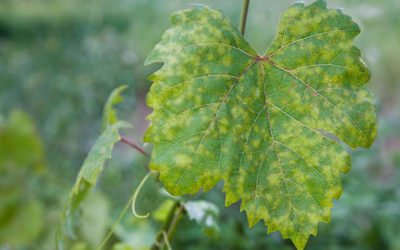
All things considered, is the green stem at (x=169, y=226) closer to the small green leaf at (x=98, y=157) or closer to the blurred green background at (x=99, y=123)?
the blurred green background at (x=99, y=123)

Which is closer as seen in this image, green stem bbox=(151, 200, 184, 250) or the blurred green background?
green stem bbox=(151, 200, 184, 250)

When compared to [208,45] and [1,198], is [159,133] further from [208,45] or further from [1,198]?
[1,198]

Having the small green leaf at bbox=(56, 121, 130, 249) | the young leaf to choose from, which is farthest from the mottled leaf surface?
the young leaf

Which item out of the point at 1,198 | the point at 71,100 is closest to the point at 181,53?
the point at 1,198

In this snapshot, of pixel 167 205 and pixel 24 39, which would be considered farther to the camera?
pixel 24 39

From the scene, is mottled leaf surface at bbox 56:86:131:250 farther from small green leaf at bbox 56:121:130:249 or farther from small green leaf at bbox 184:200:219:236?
small green leaf at bbox 184:200:219:236
